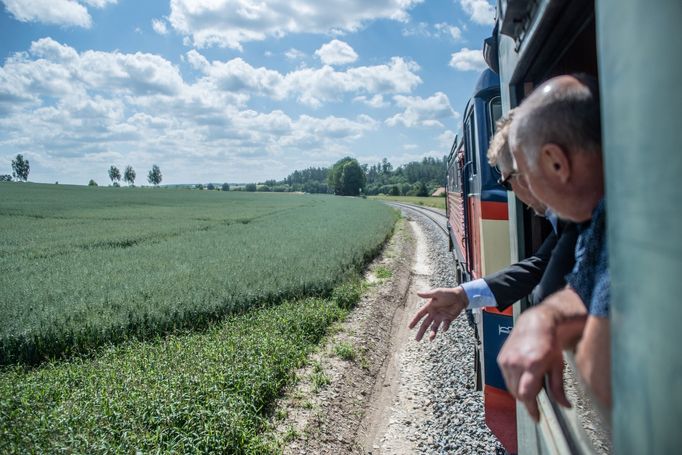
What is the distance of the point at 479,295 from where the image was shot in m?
2.08

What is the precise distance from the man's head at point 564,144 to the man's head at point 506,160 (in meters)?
0.41

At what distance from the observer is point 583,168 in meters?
1.01

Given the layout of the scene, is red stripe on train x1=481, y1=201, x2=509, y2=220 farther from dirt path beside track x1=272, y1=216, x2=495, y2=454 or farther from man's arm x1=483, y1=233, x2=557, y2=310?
man's arm x1=483, y1=233, x2=557, y2=310

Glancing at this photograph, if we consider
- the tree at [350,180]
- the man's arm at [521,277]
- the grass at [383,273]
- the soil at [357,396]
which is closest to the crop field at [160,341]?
the soil at [357,396]

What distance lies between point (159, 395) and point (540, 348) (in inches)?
185

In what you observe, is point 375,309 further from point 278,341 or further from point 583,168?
point 583,168

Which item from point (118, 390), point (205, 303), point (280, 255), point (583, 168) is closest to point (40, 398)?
point (118, 390)

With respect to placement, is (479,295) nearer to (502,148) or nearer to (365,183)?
(502,148)

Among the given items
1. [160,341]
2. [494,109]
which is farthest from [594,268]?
[160,341]

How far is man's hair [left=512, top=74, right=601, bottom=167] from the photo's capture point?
98 centimetres

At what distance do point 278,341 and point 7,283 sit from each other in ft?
26.8

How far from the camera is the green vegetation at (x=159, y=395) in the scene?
13.3ft

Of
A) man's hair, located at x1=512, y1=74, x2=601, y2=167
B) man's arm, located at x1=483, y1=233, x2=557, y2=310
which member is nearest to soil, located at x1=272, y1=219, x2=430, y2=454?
man's arm, located at x1=483, y1=233, x2=557, y2=310

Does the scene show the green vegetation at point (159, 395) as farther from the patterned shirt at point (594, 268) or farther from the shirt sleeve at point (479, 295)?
the patterned shirt at point (594, 268)
